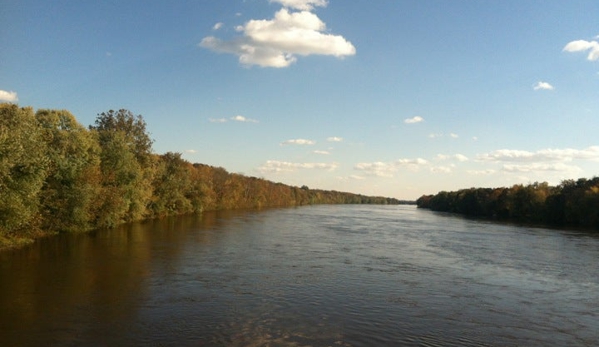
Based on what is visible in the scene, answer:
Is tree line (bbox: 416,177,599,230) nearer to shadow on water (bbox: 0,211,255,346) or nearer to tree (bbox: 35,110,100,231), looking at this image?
shadow on water (bbox: 0,211,255,346)

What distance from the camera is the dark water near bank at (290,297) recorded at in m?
13.5

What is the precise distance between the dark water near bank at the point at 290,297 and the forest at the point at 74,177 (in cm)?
376

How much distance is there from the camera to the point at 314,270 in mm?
24312

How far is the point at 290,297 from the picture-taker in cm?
1816

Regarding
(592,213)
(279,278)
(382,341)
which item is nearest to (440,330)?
(382,341)

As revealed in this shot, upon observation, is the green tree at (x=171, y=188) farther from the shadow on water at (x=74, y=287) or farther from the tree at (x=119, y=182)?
the shadow on water at (x=74, y=287)

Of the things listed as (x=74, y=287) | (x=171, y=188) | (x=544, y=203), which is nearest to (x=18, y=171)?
(x=74, y=287)

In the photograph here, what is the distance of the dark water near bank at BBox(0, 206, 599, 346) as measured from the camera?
1349 cm

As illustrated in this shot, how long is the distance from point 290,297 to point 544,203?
7819 centimetres

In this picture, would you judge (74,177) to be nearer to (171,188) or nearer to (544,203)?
(171,188)

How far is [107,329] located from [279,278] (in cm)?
973

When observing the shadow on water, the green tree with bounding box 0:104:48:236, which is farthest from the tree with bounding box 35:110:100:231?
the green tree with bounding box 0:104:48:236

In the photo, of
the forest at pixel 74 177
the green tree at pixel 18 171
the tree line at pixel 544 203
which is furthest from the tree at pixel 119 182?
the tree line at pixel 544 203

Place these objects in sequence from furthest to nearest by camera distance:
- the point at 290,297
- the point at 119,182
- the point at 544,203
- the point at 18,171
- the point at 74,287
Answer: the point at 544,203 → the point at 119,182 → the point at 18,171 → the point at 74,287 → the point at 290,297
